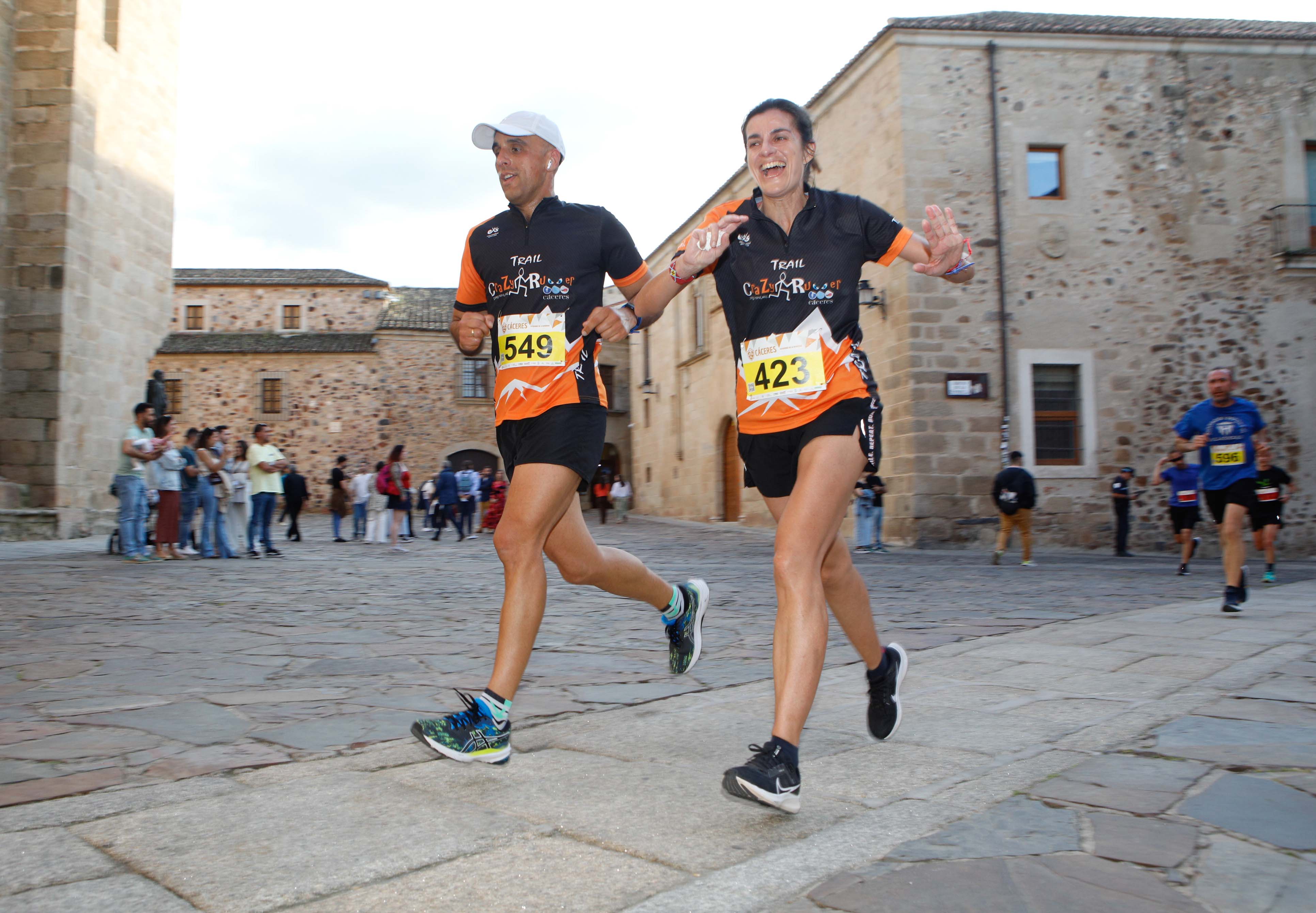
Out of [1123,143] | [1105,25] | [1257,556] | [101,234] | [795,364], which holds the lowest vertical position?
[1257,556]

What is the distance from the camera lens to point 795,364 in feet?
9.16

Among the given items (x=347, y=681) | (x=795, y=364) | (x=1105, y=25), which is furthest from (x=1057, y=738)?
(x=1105, y=25)

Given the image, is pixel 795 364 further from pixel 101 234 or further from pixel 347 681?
pixel 101 234

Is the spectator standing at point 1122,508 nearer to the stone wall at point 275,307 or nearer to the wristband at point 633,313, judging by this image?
the wristband at point 633,313

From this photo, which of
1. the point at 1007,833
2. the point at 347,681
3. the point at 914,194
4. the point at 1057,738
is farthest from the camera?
the point at 914,194

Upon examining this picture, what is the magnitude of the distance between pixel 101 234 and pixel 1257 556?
64.3 feet

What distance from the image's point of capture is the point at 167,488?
1144 cm

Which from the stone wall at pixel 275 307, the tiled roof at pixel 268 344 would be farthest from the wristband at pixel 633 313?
the stone wall at pixel 275 307

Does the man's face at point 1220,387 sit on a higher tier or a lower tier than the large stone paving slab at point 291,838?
higher

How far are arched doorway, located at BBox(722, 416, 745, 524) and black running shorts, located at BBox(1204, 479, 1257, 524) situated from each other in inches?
663

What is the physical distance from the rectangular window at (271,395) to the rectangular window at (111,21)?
66.1 ft

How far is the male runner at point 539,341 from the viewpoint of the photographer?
3.07 m

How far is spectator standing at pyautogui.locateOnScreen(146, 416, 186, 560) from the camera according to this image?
1112 cm

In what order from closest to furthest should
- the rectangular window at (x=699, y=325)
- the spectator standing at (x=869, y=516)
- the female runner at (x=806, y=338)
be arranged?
the female runner at (x=806, y=338), the spectator standing at (x=869, y=516), the rectangular window at (x=699, y=325)
